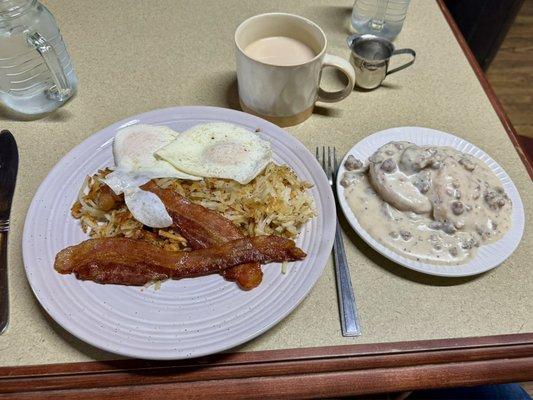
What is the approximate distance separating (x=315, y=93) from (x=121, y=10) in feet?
3.77

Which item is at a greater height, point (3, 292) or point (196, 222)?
point (196, 222)

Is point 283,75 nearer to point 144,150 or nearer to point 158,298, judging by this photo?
point 144,150

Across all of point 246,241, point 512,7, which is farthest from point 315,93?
point 512,7

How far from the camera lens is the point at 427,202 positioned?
130 centimetres

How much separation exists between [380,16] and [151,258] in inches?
59.6

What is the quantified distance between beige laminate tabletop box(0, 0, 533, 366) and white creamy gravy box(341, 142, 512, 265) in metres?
0.08

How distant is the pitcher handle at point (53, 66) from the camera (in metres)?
1.36

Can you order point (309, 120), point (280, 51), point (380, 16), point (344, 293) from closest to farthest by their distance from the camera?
1. point (344, 293)
2. point (280, 51)
3. point (309, 120)
4. point (380, 16)

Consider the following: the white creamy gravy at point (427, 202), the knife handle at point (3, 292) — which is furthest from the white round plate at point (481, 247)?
the knife handle at point (3, 292)

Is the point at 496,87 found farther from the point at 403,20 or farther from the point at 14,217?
the point at 14,217

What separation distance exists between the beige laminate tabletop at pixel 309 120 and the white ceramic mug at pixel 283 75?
0.11m

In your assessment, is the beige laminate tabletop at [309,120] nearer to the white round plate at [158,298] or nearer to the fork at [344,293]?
the fork at [344,293]

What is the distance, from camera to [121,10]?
6.77ft

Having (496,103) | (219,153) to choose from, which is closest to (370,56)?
(496,103)
